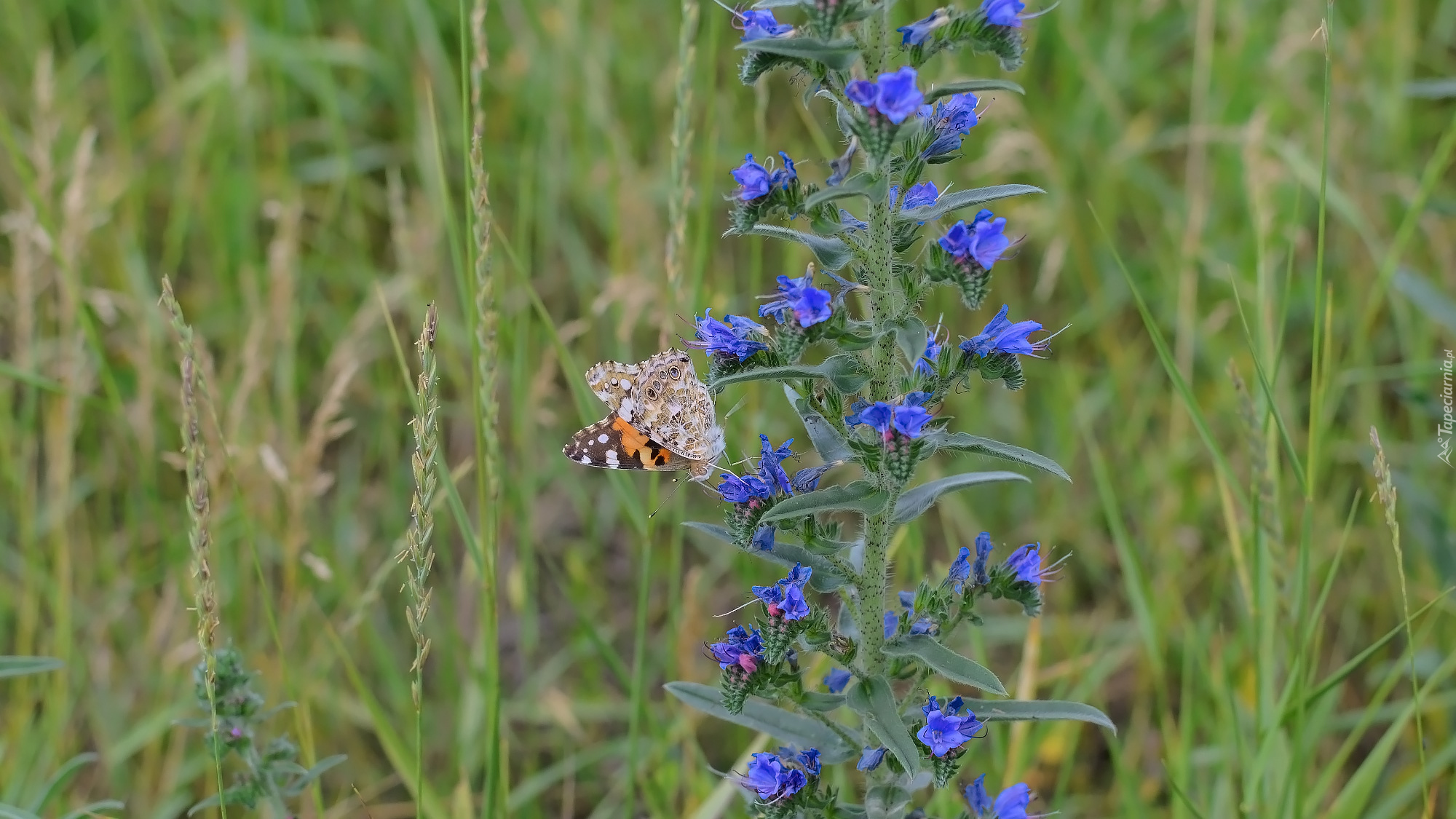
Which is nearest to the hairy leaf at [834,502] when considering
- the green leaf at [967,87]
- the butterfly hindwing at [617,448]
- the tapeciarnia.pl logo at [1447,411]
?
the green leaf at [967,87]

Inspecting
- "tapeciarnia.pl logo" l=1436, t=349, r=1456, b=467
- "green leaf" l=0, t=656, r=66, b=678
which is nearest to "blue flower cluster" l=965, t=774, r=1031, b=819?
"tapeciarnia.pl logo" l=1436, t=349, r=1456, b=467

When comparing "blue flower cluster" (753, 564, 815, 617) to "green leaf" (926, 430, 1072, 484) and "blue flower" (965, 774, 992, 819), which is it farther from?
"blue flower" (965, 774, 992, 819)

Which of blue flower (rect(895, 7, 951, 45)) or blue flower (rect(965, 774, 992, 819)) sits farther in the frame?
blue flower (rect(965, 774, 992, 819))

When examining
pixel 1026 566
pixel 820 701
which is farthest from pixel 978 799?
pixel 1026 566

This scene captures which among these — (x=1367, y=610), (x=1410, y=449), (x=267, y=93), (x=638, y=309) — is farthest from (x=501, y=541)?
(x=1410, y=449)

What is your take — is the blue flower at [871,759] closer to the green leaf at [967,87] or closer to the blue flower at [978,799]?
the blue flower at [978,799]

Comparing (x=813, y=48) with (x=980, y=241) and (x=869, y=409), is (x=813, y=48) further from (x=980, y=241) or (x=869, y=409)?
(x=869, y=409)
